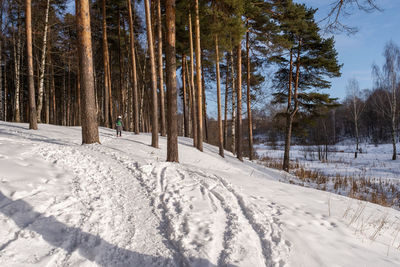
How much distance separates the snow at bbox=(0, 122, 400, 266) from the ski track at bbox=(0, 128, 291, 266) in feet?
0.05

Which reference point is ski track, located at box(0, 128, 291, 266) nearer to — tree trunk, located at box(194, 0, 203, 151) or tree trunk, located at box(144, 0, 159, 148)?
tree trunk, located at box(144, 0, 159, 148)

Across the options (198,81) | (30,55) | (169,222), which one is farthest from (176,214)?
(30,55)

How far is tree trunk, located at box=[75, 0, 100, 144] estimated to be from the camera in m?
6.25

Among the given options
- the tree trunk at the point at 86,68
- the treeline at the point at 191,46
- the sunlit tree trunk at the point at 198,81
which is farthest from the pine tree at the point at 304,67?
the tree trunk at the point at 86,68

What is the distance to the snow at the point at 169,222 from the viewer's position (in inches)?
87.4

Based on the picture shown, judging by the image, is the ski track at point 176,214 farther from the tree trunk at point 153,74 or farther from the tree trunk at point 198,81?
the tree trunk at point 198,81

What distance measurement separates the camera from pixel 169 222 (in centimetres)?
288

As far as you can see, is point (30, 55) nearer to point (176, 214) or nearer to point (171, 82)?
point (171, 82)

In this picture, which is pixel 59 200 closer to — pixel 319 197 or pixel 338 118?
pixel 319 197

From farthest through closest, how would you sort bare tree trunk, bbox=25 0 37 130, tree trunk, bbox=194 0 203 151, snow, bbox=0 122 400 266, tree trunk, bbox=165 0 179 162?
tree trunk, bbox=194 0 203 151
bare tree trunk, bbox=25 0 37 130
tree trunk, bbox=165 0 179 162
snow, bbox=0 122 400 266

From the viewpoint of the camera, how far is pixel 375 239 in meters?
2.77

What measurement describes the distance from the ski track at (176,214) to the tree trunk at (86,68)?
169cm

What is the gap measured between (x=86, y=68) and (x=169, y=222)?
6130 mm

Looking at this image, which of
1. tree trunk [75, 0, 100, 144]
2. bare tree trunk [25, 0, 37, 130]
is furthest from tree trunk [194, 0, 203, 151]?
bare tree trunk [25, 0, 37, 130]
